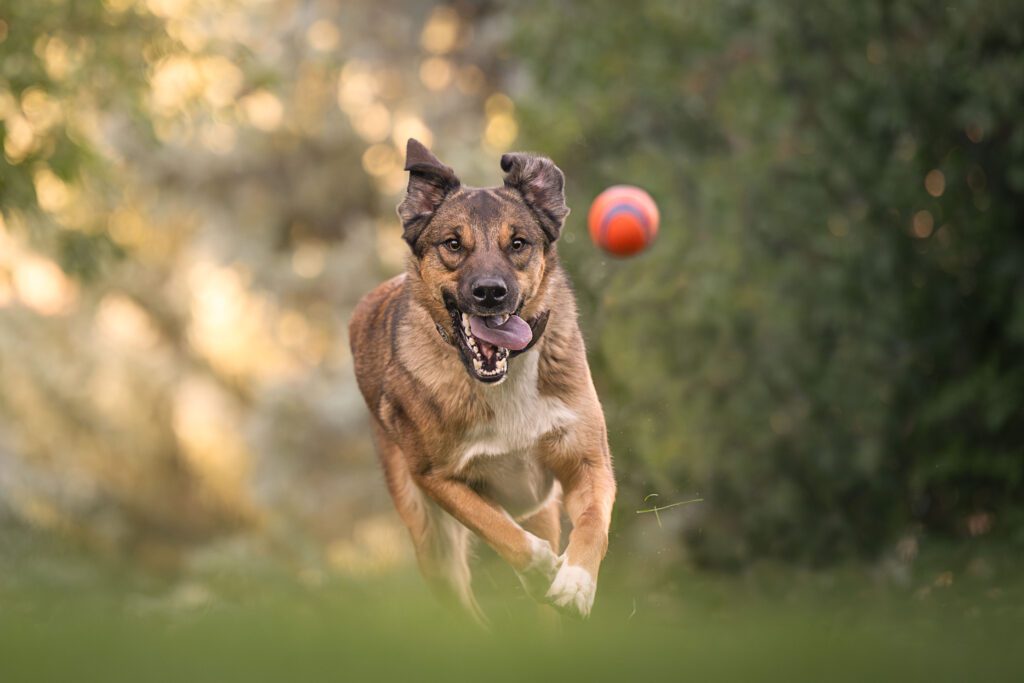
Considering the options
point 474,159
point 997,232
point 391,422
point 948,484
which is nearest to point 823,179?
point 997,232

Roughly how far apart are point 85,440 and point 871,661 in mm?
17609

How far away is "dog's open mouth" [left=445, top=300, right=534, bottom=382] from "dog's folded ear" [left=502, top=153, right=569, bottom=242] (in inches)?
20.3

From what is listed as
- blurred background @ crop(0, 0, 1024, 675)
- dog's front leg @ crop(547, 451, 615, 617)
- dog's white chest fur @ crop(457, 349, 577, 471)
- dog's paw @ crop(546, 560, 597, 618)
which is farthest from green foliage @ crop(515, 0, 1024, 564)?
dog's paw @ crop(546, 560, 597, 618)

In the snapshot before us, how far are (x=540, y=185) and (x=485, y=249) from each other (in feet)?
1.48

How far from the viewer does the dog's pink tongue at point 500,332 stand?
5.68 m

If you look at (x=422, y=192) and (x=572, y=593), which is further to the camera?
(x=422, y=192)

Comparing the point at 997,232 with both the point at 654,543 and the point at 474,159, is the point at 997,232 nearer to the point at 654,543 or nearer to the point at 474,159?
the point at 654,543

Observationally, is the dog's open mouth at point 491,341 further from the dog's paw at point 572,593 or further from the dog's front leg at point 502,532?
the dog's paw at point 572,593

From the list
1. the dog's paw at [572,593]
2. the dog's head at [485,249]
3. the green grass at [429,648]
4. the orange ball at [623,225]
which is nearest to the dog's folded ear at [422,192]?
the dog's head at [485,249]

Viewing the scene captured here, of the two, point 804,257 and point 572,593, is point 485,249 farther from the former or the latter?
point 804,257

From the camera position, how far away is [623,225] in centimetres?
662

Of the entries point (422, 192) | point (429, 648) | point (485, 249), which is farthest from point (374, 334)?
point (429, 648)

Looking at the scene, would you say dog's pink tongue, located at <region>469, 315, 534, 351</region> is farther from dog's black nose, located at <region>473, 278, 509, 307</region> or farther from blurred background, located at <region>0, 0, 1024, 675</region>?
blurred background, located at <region>0, 0, 1024, 675</region>

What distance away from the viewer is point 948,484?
11.5 meters
